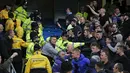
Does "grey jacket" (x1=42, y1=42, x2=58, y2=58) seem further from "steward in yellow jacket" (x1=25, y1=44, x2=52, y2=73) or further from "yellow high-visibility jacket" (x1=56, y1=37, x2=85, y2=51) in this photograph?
"steward in yellow jacket" (x1=25, y1=44, x2=52, y2=73)

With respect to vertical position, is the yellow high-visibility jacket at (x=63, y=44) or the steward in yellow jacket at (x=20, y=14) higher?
the steward in yellow jacket at (x=20, y=14)

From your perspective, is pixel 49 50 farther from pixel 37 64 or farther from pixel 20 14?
pixel 20 14

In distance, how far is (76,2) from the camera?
843 inches

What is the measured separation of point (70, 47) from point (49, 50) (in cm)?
102

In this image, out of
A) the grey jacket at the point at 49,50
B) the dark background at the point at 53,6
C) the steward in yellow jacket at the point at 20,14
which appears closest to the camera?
the grey jacket at the point at 49,50

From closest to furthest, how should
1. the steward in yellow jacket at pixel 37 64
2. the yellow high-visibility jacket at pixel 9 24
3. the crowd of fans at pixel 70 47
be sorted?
1. the crowd of fans at pixel 70 47
2. the steward in yellow jacket at pixel 37 64
3. the yellow high-visibility jacket at pixel 9 24

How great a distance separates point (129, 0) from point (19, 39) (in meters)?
10.2

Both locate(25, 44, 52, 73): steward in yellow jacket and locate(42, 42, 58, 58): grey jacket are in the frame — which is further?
locate(42, 42, 58, 58): grey jacket

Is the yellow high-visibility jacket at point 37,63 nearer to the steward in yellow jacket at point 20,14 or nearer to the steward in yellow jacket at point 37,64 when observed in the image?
the steward in yellow jacket at point 37,64

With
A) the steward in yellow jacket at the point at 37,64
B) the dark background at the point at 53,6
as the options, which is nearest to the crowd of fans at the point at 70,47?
the steward in yellow jacket at the point at 37,64

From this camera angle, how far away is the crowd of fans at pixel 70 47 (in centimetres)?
941

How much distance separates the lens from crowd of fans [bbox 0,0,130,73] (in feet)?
30.9

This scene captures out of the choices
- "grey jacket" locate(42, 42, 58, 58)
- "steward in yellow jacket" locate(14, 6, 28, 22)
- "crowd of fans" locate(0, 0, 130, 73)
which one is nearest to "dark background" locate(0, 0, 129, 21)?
"crowd of fans" locate(0, 0, 130, 73)

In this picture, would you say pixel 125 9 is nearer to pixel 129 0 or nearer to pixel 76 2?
pixel 129 0
